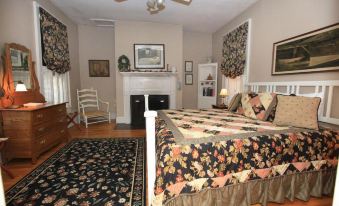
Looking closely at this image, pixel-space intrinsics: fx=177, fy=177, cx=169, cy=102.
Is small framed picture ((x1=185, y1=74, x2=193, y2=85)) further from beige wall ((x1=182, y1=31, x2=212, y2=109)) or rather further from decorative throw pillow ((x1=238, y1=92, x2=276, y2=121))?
decorative throw pillow ((x1=238, y1=92, x2=276, y2=121))

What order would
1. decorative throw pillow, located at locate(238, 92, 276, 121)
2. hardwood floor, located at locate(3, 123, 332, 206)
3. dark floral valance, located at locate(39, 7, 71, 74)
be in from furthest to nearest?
dark floral valance, located at locate(39, 7, 71, 74)
decorative throw pillow, located at locate(238, 92, 276, 121)
hardwood floor, located at locate(3, 123, 332, 206)

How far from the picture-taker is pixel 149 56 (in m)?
4.99

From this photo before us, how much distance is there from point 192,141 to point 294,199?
1.27 metres

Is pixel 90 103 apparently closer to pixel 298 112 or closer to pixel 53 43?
pixel 53 43

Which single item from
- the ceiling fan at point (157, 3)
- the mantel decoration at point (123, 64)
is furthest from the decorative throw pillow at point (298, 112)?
the mantel decoration at point (123, 64)

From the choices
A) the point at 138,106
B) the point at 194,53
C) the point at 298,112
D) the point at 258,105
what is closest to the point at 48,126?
the point at 138,106

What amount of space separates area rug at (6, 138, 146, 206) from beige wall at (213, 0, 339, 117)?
8.36 feet

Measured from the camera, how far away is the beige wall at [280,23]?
2180 millimetres

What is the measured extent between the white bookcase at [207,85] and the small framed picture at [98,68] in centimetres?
288

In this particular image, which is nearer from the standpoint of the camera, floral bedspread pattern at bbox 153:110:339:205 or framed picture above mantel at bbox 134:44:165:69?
floral bedspread pattern at bbox 153:110:339:205

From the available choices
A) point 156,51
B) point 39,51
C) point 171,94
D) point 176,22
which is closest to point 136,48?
point 156,51

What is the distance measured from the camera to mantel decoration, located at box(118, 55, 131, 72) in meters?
4.84

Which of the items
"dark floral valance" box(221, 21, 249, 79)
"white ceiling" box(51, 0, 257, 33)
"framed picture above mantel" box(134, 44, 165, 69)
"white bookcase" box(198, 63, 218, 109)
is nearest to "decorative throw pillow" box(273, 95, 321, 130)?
"dark floral valance" box(221, 21, 249, 79)

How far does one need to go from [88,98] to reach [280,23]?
495 centimetres
